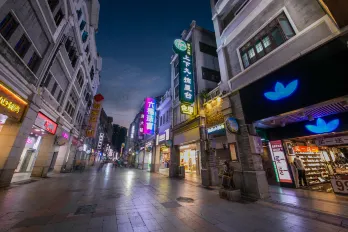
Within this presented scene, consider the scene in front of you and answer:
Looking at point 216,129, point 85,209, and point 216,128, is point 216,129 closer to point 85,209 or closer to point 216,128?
point 216,128

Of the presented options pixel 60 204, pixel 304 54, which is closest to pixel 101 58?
pixel 60 204

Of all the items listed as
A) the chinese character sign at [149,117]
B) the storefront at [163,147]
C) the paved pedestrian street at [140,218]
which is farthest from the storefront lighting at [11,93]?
the chinese character sign at [149,117]

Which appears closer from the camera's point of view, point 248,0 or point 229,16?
point 248,0

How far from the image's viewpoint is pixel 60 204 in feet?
18.1

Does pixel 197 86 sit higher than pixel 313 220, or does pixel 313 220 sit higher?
pixel 197 86

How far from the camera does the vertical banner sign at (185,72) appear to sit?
13.6 metres

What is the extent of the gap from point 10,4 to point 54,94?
8.02m

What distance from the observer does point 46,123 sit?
40.3 feet

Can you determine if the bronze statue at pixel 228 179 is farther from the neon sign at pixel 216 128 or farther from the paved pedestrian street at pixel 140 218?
the neon sign at pixel 216 128

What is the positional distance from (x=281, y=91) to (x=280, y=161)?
626 centimetres

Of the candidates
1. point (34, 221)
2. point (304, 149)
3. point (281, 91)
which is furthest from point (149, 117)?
point (34, 221)

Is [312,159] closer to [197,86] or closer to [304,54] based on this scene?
[304,54]

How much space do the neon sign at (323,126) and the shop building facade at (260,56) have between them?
0.45 metres

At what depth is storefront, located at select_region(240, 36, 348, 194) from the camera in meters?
5.66
